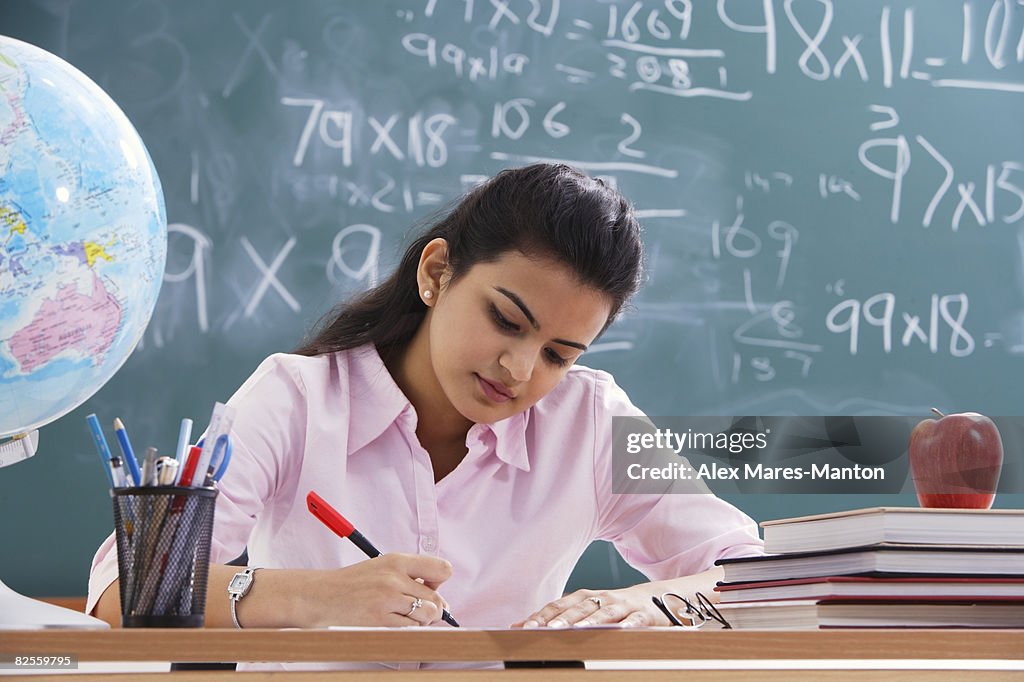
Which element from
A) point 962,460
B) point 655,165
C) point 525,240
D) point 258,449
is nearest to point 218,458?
point 258,449

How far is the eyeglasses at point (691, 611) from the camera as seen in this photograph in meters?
1.04

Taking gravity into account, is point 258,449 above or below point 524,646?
above

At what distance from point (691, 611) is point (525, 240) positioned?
529mm

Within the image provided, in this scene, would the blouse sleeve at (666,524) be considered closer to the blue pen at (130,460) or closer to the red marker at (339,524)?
the red marker at (339,524)

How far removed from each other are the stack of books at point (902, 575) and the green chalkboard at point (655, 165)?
1393 mm

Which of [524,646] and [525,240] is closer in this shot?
[524,646]

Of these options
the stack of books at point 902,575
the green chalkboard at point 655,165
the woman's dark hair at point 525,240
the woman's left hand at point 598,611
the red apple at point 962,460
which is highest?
the green chalkboard at point 655,165

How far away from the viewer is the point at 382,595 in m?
1.01

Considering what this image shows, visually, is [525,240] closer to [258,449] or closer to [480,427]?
[480,427]

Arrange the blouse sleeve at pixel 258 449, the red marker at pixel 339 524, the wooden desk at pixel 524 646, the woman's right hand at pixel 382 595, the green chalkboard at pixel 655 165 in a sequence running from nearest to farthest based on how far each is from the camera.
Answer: the wooden desk at pixel 524 646 < the woman's right hand at pixel 382 595 < the red marker at pixel 339 524 < the blouse sleeve at pixel 258 449 < the green chalkboard at pixel 655 165

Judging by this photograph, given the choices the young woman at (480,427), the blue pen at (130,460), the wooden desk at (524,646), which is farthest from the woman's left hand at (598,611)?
the blue pen at (130,460)

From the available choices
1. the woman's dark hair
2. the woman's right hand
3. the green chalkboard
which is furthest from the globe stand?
the green chalkboard

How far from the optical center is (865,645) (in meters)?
0.77

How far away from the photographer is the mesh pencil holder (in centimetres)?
86
